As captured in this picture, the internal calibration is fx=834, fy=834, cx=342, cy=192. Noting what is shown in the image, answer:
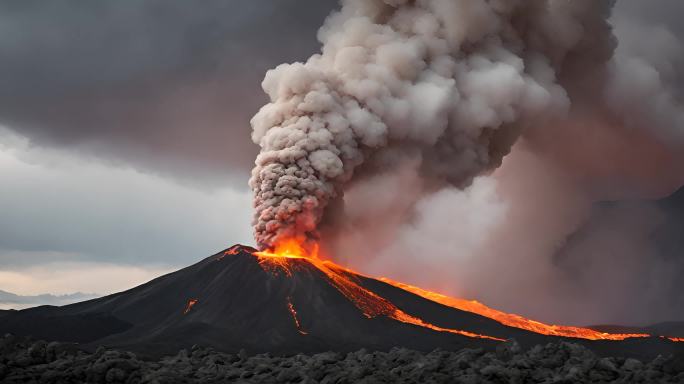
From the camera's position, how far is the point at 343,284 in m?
49.1

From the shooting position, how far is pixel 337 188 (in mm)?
54406

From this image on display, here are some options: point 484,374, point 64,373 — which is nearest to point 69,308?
point 64,373

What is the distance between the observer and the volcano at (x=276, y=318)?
3991 cm

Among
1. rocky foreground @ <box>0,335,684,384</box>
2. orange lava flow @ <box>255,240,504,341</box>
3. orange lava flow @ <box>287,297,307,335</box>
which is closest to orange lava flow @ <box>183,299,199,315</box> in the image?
orange lava flow @ <box>255,240,504,341</box>

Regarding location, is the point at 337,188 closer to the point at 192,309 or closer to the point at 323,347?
the point at 192,309

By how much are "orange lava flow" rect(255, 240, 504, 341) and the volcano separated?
0.09m

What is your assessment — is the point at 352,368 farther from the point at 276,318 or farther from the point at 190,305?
the point at 190,305

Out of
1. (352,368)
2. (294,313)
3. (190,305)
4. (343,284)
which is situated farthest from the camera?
(343,284)

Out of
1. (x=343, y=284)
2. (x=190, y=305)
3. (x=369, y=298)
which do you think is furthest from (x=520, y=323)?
(x=190, y=305)

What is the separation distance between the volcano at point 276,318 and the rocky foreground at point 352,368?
19.2 ft

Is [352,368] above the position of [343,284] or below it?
below

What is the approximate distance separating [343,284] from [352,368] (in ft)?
70.2

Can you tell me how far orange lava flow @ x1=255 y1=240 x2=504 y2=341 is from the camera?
151 feet

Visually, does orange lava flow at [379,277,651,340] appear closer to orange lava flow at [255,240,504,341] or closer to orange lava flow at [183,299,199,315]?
orange lava flow at [255,240,504,341]
